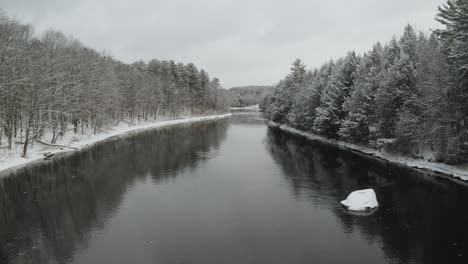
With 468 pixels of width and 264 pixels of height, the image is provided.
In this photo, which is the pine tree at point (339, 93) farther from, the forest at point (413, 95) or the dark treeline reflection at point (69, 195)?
the dark treeline reflection at point (69, 195)

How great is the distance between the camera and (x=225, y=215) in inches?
766

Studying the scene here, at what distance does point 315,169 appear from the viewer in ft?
107

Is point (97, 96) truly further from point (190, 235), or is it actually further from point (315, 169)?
point (190, 235)

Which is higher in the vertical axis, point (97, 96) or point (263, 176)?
point (97, 96)

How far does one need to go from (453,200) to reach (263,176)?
14380 mm

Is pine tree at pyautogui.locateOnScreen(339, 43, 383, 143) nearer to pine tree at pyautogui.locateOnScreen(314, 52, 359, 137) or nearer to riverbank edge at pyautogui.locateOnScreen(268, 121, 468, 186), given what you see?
riverbank edge at pyautogui.locateOnScreen(268, 121, 468, 186)

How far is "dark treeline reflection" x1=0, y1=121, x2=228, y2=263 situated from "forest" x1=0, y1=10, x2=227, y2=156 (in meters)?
6.65

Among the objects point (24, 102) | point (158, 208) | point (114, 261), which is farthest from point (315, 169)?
point (24, 102)

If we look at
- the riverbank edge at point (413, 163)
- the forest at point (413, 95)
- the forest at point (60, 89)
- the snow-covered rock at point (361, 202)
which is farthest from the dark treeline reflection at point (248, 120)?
the snow-covered rock at point (361, 202)

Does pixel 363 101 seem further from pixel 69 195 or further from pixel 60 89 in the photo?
pixel 60 89

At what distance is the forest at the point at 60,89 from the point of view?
34094 millimetres

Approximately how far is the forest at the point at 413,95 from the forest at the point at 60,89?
35043 millimetres

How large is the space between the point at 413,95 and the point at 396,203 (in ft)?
45.3

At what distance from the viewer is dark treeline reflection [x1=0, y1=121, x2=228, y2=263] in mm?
15664
